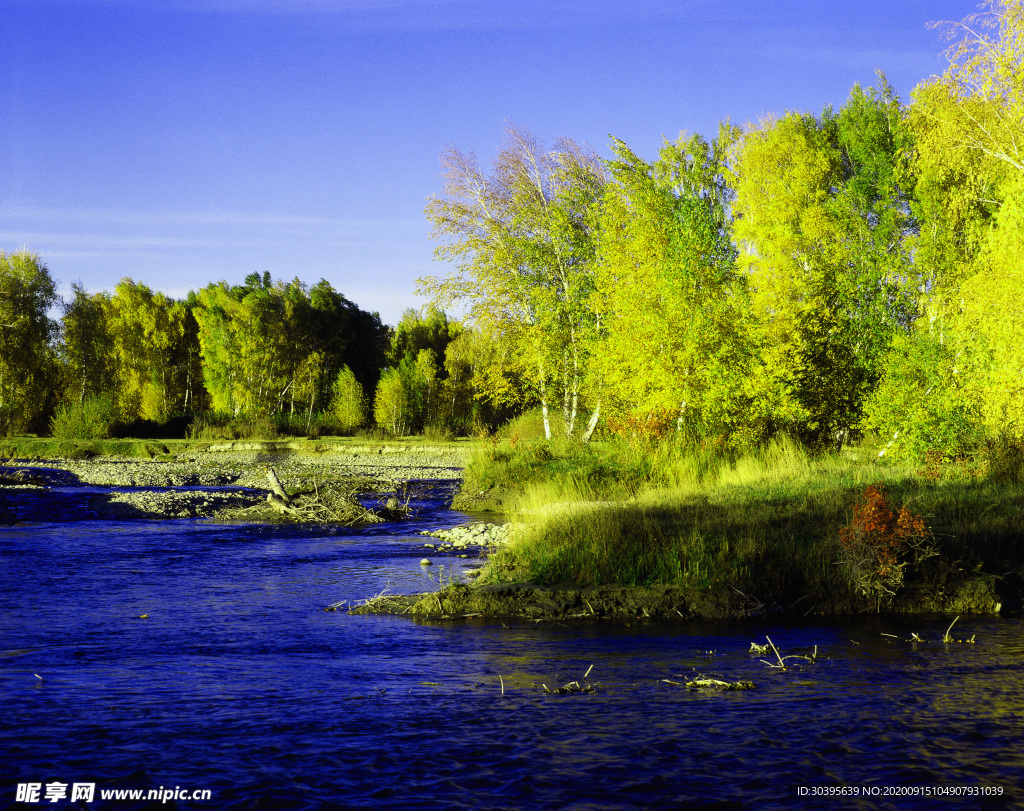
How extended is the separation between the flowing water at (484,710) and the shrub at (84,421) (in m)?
40.9

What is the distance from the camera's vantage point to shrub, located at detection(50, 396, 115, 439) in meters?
48.2

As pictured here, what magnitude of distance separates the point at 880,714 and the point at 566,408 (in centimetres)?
2275

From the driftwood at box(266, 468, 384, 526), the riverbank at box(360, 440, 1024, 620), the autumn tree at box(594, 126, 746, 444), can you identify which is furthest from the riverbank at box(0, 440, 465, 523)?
the riverbank at box(360, 440, 1024, 620)

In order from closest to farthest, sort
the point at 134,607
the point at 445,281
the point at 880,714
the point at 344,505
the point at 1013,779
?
the point at 1013,779 < the point at 880,714 < the point at 134,607 < the point at 344,505 < the point at 445,281

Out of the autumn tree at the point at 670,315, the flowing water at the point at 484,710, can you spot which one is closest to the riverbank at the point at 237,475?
the autumn tree at the point at 670,315

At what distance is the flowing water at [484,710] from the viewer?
5.73 metres

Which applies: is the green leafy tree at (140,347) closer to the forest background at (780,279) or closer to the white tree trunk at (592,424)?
the forest background at (780,279)

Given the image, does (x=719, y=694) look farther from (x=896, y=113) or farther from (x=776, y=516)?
(x=896, y=113)

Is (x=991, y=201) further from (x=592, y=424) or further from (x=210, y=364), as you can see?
(x=210, y=364)

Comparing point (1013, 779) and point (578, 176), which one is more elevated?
point (578, 176)

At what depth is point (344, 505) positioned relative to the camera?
21.2 meters

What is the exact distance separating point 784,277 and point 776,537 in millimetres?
19468

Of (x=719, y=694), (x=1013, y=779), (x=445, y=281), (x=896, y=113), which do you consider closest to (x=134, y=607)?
(x=719, y=694)

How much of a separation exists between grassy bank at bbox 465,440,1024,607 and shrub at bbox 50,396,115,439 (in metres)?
39.8
